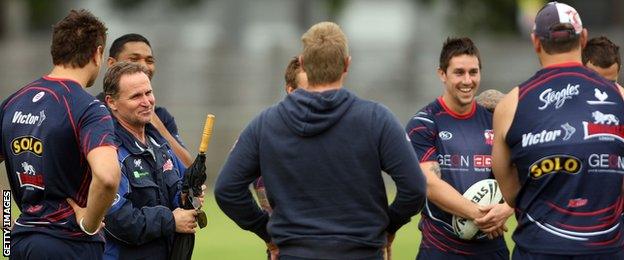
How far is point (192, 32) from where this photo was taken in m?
35.9

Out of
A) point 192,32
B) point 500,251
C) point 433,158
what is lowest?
point 192,32

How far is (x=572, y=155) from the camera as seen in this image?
6.93 metres

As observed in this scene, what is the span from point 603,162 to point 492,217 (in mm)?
1497

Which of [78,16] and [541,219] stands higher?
[78,16]

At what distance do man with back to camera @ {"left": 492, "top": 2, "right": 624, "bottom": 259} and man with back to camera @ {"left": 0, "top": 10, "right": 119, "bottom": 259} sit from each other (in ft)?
7.29

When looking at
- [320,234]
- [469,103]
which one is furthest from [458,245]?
[320,234]

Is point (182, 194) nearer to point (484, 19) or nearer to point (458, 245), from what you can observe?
point (458, 245)

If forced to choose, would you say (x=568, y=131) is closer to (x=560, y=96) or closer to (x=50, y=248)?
(x=560, y=96)

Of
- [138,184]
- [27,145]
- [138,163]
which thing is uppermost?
[27,145]

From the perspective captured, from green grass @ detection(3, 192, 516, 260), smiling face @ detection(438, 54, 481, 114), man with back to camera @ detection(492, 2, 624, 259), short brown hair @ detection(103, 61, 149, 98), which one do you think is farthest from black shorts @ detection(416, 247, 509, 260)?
green grass @ detection(3, 192, 516, 260)

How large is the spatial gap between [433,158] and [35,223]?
261 centimetres

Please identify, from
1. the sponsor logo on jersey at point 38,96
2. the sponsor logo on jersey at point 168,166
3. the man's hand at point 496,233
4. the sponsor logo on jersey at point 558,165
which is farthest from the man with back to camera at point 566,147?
the sponsor logo on jersey at point 38,96

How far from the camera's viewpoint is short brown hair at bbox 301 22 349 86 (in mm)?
6609

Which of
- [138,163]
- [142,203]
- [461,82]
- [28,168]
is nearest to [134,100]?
[138,163]
